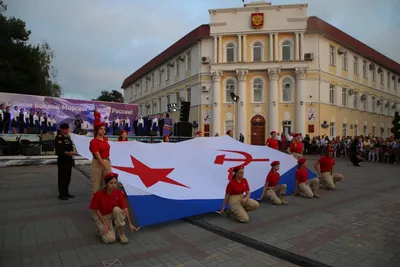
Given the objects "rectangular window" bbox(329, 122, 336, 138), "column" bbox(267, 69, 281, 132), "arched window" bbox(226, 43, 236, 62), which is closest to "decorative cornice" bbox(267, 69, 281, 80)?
"column" bbox(267, 69, 281, 132)

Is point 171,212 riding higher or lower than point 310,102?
lower

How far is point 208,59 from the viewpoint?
31781 mm

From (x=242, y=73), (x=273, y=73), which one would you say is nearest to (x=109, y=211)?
(x=242, y=73)

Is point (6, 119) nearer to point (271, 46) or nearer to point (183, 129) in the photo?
point (183, 129)

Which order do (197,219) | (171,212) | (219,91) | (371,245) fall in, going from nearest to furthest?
(371,245), (171,212), (197,219), (219,91)

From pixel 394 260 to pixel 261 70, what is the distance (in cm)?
2773

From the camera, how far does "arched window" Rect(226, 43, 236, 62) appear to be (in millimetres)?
31344

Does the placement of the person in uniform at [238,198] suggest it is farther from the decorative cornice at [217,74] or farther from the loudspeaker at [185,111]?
the decorative cornice at [217,74]

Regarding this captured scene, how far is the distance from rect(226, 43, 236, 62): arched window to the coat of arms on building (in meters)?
2.95

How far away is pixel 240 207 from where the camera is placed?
598cm

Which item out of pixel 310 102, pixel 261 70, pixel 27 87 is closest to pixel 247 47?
pixel 261 70

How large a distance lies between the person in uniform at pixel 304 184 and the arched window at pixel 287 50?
24.0m

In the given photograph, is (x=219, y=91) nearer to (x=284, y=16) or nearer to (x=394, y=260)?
(x=284, y=16)

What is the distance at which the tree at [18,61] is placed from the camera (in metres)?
29.3
